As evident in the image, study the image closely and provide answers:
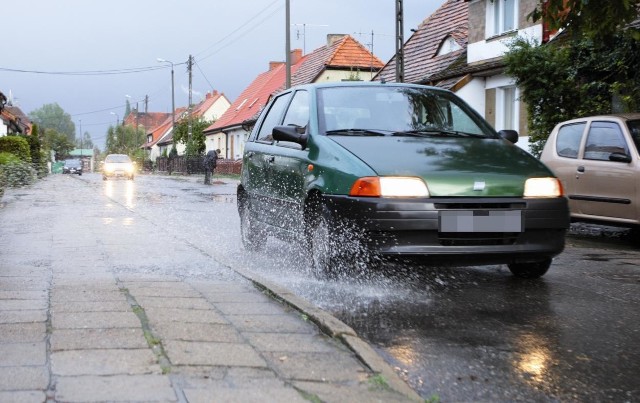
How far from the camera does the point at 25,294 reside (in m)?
5.05

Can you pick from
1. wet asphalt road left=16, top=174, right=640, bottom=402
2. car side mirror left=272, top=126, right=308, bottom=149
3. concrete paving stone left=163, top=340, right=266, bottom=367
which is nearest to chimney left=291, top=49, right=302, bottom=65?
wet asphalt road left=16, top=174, right=640, bottom=402

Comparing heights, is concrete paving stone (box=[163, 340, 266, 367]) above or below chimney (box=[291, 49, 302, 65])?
below

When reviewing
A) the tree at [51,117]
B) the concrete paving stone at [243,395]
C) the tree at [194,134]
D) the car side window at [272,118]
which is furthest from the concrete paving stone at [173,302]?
the tree at [51,117]

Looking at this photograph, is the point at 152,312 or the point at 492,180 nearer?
the point at 152,312

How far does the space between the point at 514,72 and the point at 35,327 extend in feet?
42.2

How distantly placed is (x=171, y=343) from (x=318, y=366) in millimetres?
790

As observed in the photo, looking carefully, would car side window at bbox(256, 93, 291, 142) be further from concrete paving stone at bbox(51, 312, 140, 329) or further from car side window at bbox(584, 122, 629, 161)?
car side window at bbox(584, 122, 629, 161)

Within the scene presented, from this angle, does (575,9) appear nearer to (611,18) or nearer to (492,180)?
(611,18)

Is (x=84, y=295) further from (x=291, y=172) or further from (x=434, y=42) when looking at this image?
(x=434, y=42)

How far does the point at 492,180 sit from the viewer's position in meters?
5.53

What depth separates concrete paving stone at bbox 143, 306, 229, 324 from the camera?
4.31 meters

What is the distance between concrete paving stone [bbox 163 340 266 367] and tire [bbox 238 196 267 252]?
13.1ft

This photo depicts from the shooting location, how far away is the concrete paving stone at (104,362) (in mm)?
3252

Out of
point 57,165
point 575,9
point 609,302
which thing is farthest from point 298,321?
point 57,165
